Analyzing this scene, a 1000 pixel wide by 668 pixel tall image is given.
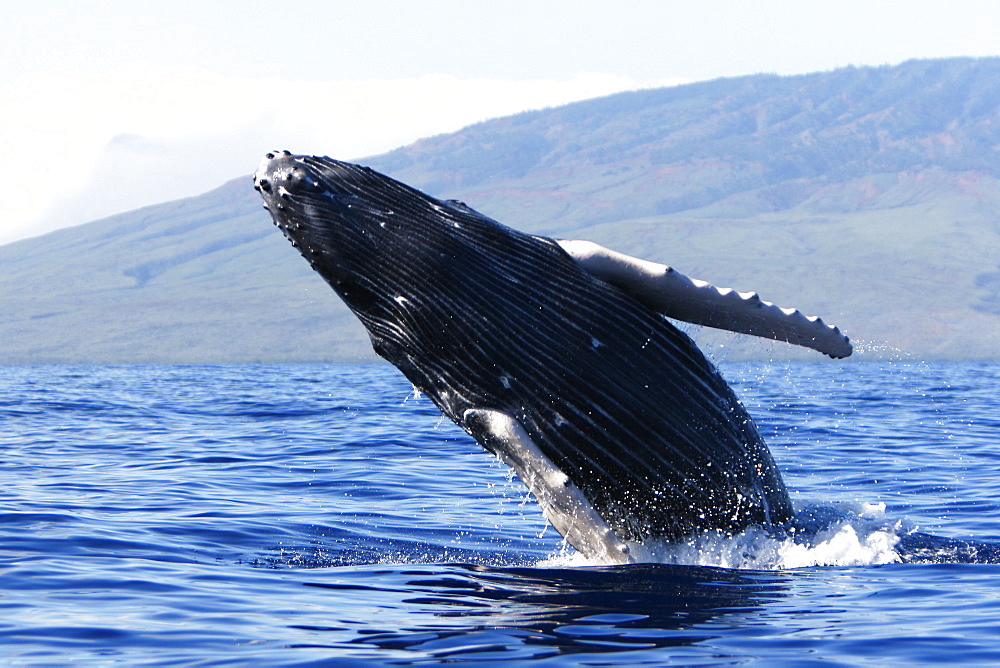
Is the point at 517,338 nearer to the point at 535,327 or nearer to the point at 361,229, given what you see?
the point at 535,327

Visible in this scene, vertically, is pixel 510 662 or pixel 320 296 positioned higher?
pixel 320 296

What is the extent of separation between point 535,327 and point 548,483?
3.36 feet

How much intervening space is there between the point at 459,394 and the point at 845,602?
2602 mm

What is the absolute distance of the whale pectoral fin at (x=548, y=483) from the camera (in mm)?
7125

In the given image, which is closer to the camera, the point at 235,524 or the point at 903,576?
the point at 903,576

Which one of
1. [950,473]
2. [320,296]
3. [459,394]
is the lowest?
[950,473]

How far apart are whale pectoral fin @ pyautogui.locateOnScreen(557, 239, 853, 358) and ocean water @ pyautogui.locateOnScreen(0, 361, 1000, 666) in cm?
151

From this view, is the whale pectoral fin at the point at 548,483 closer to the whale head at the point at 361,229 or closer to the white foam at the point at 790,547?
the white foam at the point at 790,547

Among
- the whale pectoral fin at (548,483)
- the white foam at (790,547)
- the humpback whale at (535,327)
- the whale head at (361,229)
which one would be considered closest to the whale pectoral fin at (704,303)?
the humpback whale at (535,327)

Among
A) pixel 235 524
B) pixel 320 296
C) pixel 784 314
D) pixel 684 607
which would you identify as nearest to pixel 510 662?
pixel 684 607

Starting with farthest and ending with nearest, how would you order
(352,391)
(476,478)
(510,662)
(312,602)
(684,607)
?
(352,391), (476,478), (312,602), (684,607), (510,662)

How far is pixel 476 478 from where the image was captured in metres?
15.6

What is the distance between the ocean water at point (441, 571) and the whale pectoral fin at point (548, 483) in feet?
1.02

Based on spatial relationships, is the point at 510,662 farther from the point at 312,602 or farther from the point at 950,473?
the point at 950,473
